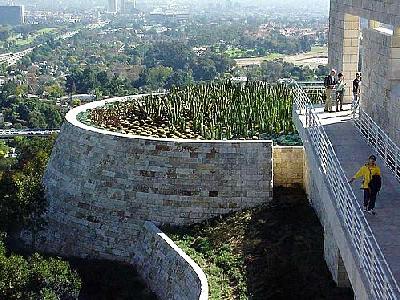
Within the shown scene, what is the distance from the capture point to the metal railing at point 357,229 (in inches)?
287

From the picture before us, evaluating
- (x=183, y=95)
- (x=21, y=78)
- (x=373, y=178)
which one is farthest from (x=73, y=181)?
(x=21, y=78)

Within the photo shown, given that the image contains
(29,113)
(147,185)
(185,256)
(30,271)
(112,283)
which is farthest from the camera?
(29,113)

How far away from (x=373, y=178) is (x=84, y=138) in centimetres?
813

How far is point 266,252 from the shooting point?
492 inches

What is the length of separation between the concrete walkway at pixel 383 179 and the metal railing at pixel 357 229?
14 cm

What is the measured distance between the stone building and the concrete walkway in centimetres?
60

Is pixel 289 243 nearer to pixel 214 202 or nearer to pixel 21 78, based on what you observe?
pixel 214 202

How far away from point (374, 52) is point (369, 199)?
16.1 feet

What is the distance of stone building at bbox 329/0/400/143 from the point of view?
1217 centimetres

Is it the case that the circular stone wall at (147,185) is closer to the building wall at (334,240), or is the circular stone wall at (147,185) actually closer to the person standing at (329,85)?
the building wall at (334,240)

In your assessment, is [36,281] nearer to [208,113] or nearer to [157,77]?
[208,113]

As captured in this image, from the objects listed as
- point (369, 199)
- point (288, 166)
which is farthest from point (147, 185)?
point (369, 199)

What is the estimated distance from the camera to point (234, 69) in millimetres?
98500

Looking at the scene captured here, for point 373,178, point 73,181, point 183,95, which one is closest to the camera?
point 373,178
